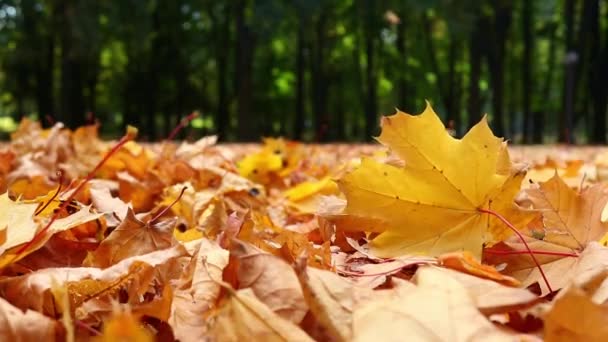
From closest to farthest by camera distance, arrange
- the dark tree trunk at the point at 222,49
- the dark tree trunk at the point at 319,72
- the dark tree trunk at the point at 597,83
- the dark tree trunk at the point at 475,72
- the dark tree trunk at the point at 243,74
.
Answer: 1. the dark tree trunk at the point at 475,72
2. the dark tree trunk at the point at 243,74
3. the dark tree trunk at the point at 597,83
4. the dark tree trunk at the point at 319,72
5. the dark tree trunk at the point at 222,49

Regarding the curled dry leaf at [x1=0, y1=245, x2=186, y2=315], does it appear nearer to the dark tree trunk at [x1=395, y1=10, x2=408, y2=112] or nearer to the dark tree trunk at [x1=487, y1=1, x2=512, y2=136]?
the dark tree trunk at [x1=487, y1=1, x2=512, y2=136]

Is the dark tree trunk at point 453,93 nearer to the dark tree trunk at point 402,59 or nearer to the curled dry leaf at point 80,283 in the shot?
the dark tree trunk at point 402,59

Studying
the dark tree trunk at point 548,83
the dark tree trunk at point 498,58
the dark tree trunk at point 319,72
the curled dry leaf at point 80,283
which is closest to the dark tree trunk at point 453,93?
the dark tree trunk at point 548,83

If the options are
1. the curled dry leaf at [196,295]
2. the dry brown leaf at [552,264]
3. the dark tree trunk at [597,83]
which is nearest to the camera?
the curled dry leaf at [196,295]

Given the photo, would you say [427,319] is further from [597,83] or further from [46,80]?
[46,80]

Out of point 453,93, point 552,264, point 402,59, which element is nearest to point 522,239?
point 552,264

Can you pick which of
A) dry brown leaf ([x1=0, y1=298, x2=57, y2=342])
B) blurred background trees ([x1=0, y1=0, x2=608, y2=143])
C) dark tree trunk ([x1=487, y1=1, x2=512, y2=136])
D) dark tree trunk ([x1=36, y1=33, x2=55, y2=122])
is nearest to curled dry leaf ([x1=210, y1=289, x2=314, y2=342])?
dry brown leaf ([x1=0, y1=298, x2=57, y2=342])

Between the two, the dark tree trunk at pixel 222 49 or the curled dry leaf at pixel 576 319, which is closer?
the curled dry leaf at pixel 576 319
